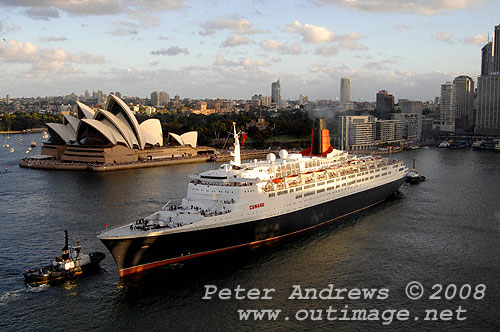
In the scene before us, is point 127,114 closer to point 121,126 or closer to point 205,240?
point 121,126

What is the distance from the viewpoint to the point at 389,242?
1869 centimetres

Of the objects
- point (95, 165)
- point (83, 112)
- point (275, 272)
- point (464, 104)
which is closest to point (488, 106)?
point (464, 104)

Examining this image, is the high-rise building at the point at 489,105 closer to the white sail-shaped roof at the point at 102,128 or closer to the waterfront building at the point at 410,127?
the waterfront building at the point at 410,127

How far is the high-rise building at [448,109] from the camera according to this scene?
87812mm

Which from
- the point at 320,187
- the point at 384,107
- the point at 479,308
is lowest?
the point at 479,308

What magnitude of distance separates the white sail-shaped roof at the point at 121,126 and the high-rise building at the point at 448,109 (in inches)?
2505

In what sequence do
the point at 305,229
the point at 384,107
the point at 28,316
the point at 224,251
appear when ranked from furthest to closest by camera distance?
1. the point at 384,107
2. the point at 305,229
3. the point at 224,251
4. the point at 28,316

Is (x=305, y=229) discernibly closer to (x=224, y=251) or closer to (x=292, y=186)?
(x=292, y=186)

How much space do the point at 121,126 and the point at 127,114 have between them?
5.83ft

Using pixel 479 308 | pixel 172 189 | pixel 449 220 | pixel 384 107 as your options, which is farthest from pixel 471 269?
pixel 384 107

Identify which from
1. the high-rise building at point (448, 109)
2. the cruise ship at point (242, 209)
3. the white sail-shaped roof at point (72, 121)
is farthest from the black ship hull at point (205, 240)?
the high-rise building at point (448, 109)

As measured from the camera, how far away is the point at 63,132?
47281 millimetres

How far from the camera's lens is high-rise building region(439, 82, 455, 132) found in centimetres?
8781

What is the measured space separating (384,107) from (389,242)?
113 m
